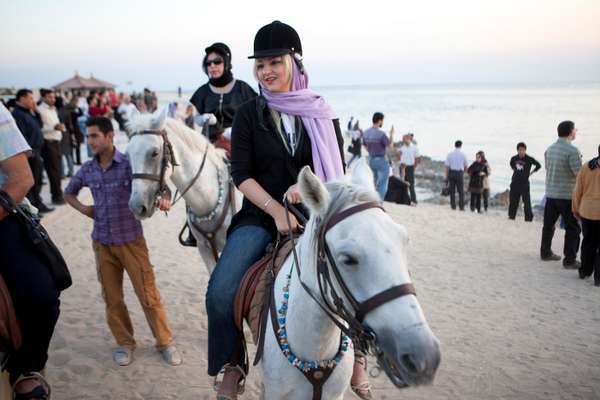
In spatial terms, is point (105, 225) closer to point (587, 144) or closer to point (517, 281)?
point (517, 281)

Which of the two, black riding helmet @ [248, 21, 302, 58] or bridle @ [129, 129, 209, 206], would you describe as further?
bridle @ [129, 129, 209, 206]

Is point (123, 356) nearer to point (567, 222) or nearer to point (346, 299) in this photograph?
point (346, 299)

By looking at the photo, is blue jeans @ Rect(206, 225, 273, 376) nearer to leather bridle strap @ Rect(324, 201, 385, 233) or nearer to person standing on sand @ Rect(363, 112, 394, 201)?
leather bridle strap @ Rect(324, 201, 385, 233)

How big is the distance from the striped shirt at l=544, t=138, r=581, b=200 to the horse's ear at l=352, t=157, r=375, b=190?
23.5 ft

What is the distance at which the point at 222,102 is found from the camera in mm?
5383

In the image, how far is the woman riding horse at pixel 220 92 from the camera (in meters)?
5.32

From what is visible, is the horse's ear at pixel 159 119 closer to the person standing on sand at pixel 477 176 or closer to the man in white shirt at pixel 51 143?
the man in white shirt at pixel 51 143

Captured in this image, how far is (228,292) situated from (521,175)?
11.2 meters

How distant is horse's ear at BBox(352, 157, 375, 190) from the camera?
177 centimetres

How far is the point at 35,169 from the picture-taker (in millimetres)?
8641

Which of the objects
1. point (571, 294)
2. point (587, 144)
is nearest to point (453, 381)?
point (571, 294)

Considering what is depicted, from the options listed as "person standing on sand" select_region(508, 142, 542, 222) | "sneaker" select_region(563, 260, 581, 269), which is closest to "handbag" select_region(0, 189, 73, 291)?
"sneaker" select_region(563, 260, 581, 269)

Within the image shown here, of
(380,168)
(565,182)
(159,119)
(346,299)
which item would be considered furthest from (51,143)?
(565,182)

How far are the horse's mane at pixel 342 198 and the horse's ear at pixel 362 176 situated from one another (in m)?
0.09
